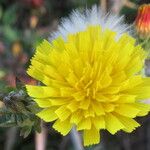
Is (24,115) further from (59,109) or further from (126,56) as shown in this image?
(126,56)

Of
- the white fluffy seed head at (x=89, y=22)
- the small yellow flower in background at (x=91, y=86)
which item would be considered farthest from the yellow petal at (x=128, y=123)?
the white fluffy seed head at (x=89, y=22)

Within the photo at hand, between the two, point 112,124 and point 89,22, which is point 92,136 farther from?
point 89,22

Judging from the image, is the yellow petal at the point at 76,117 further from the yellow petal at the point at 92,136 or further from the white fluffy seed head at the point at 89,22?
the white fluffy seed head at the point at 89,22

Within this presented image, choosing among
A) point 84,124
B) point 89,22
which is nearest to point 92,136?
point 84,124

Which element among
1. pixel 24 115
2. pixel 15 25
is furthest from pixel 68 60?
pixel 15 25

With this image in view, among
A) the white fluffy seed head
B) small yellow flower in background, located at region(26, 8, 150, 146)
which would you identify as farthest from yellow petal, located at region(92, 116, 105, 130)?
the white fluffy seed head

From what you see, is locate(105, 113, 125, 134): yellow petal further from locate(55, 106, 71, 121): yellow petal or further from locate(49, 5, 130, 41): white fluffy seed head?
locate(49, 5, 130, 41): white fluffy seed head

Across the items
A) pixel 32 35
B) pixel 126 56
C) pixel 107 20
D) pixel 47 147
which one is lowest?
pixel 47 147
